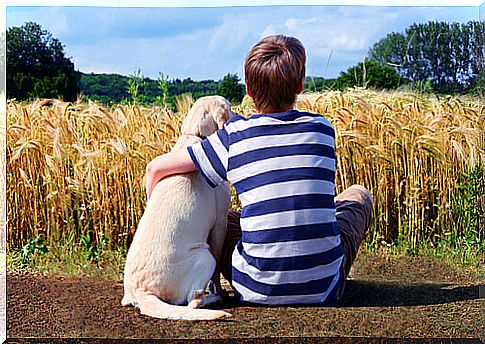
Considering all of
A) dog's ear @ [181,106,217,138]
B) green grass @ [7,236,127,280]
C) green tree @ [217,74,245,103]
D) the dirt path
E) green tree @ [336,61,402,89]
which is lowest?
the dirt path

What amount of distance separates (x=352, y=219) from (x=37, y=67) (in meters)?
2.12

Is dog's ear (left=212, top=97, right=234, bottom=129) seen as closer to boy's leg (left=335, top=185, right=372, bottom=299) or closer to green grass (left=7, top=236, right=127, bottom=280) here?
boy's leg (left=335, top=185, right=372, bottom=299)

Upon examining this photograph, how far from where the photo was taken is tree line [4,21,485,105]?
4.55 meters

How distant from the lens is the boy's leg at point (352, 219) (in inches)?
149

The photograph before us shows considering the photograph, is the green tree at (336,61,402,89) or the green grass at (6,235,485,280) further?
the green tree at (336,61,402,89)

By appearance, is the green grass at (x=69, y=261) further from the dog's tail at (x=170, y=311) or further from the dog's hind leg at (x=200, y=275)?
the dog's hind leg at (x=200, y=275)

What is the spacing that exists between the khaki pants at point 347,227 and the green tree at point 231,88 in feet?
3.14

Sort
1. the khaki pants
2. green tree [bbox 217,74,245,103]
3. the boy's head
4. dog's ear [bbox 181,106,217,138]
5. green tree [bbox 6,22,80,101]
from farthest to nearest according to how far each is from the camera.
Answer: green tree [bbox 217,74,245,103], green tree [bbox 6,22,80,101], the khaki pants, dog's ear [bbox 181,106,217,138], the boy's head

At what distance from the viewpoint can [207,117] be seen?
3.67 metres

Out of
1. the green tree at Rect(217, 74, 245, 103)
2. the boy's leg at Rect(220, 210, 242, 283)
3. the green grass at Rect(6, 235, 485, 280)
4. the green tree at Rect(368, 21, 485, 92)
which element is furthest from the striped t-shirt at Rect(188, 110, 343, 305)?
the green tree at Rect(368, 21, 485, 92)

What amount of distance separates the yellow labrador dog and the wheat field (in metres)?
1.06

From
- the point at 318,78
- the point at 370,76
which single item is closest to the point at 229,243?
the point at 318,78

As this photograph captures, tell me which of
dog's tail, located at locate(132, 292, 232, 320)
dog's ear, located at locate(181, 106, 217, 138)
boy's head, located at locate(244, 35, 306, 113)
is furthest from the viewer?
dog's ear, located at locate(181, 106, 217, 138)

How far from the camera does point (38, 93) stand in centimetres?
469
